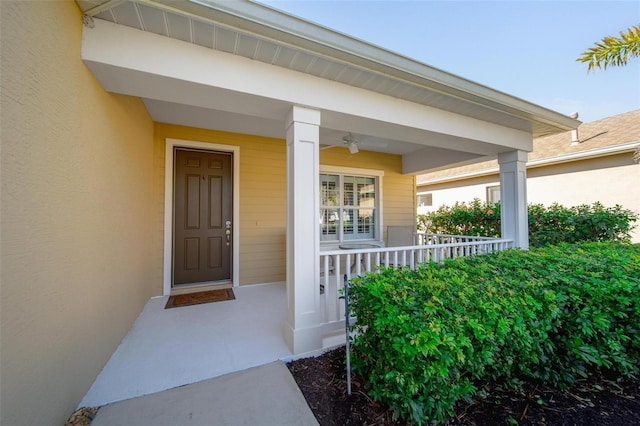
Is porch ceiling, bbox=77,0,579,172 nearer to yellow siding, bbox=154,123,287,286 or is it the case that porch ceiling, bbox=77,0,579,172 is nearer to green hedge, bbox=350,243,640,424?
yellow siding, bbox=154,123,287,286

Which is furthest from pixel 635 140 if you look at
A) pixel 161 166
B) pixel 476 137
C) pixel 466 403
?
pixel 161 166

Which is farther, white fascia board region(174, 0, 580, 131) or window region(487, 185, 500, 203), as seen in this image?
window region(487, 185, 500, 203)

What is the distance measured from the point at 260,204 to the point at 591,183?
29.0 feet

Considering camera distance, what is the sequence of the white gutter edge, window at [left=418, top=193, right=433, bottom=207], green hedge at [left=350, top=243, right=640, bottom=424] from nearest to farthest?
green hedge at [left=350, top=243, right=640, bottom=424], the white gutter edge, window at [left=418, top=193, right=433, bottom=207]

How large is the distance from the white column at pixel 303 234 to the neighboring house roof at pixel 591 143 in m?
6.61

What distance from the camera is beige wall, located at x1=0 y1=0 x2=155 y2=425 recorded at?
1.10 metres

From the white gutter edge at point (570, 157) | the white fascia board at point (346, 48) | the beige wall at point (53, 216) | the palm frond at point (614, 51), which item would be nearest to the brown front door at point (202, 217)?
the beige wall at point (53, 216)

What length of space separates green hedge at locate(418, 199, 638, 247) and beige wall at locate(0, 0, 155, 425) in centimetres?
669

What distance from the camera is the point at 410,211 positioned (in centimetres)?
647

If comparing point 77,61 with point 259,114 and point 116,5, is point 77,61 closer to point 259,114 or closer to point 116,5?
point 116,5

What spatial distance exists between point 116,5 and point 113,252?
6.33 feet

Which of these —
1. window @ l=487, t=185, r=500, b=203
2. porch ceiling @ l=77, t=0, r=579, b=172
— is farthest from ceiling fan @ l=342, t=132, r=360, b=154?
window @ l=487, t=185, r=500, b=203

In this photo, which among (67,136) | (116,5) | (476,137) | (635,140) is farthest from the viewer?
(635,140)

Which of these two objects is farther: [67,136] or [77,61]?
[77,61]
